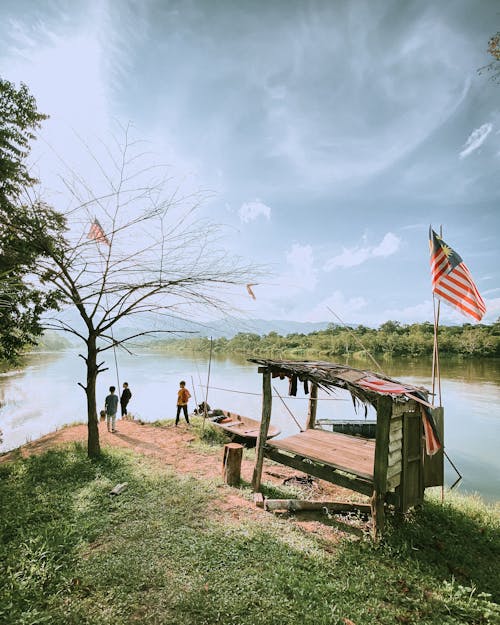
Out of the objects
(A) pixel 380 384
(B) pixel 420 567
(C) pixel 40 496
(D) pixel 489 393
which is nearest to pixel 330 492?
(B) pixel 420 567

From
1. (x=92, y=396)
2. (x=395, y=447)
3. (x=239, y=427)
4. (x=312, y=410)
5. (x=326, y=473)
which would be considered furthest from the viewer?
(x=239, y=427)

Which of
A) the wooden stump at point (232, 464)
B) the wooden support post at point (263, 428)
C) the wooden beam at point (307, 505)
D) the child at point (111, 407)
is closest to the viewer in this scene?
the wooden beam at point (307, 505)

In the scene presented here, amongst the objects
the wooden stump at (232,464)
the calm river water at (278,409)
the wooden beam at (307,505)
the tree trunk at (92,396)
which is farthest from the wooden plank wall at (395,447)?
the tree trunk at (92,396)

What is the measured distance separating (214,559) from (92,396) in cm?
515

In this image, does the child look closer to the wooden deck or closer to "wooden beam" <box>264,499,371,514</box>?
the wooden deck

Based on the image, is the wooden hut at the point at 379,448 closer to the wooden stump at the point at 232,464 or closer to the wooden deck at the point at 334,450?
the wooden deck at the point at 334,450

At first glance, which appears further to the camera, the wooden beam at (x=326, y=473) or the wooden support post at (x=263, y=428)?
the wooden support post at (x=263, y=428)

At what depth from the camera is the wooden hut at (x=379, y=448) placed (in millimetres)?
5152

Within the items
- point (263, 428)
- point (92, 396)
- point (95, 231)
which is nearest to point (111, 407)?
point (92, 396)

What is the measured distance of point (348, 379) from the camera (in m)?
5.41

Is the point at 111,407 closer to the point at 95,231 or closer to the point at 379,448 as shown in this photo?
the point at 95,231

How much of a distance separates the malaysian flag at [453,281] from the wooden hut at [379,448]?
184cm

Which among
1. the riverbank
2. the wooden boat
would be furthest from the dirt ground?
the wooden boat

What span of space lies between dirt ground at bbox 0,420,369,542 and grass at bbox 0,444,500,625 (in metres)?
0.31
